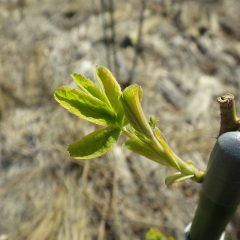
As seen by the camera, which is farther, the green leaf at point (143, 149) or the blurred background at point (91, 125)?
the blurred background at point (91, 125)

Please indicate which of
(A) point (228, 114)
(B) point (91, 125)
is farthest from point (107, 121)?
(B) point (91, 125)

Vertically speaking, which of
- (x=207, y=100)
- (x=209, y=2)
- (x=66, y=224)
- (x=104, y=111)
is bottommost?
(x=66, y=224)

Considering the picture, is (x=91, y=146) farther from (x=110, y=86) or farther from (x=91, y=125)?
(x=91, y=125)

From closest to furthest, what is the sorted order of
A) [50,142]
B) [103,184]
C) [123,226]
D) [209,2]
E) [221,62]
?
[123,226] < [103,184] < [50,142] < [221,62] < [209,2]

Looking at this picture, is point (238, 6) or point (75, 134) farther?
point (238, 6)

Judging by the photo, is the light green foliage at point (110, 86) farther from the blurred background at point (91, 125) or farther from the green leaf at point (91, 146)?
the blurred background at point (91, 125)

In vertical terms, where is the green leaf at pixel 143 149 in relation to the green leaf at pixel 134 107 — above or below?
below

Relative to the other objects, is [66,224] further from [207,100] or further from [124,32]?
[124,32]

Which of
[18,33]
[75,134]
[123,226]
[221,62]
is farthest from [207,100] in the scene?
[18,33]

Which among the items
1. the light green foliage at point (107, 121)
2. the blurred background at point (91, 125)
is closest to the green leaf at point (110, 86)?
the light green foliage at point (107, 121)
